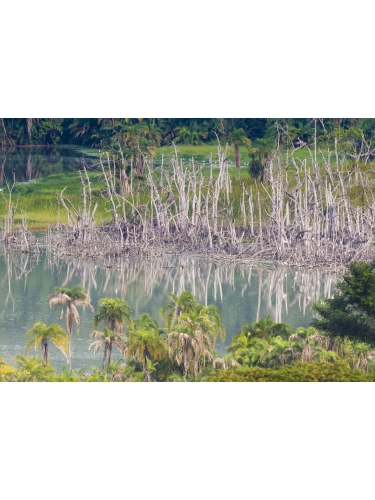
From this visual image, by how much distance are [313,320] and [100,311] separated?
10.7ft

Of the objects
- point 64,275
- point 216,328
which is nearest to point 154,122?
point 64,275

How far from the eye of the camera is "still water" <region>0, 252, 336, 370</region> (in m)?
18.1

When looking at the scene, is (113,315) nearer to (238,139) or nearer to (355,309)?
(355,309)

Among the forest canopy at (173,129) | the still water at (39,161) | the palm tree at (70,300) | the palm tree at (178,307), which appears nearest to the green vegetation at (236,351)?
the palm tree at (178,307)

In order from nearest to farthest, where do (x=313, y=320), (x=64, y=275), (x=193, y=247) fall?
(x=313, y=320), (x=64, y=275), (x=193, y=247)

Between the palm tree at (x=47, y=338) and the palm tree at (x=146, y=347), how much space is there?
3.29ft

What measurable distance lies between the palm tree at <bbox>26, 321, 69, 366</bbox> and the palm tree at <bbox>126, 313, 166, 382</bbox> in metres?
1.00

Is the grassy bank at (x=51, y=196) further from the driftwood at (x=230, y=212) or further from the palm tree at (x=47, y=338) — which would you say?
the palm tree at (x=47, y=338)

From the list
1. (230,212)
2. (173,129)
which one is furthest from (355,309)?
(230,212)

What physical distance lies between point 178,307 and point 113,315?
3.52 ft

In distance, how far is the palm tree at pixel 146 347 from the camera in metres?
16.9

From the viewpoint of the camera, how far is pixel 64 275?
20.2 meters

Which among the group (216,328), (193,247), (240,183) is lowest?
(216,328)

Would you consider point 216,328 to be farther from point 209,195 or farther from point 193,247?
point 209,195
